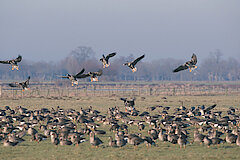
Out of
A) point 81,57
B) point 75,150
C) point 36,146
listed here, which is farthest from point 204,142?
point 81,57

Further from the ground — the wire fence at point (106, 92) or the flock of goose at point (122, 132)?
the wire fence at point (106, 92)

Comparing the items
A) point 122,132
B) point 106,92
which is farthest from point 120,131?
point 106,92

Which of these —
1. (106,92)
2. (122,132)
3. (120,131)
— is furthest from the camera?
(106,92)

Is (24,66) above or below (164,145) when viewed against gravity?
above

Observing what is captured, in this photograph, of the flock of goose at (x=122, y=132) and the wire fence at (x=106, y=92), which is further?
the wire fence at (x=106, y=92)

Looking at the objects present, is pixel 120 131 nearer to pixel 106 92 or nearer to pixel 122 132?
pixel 122 132

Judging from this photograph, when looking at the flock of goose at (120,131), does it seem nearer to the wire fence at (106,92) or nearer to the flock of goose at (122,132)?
the flock of goose at (122,132)

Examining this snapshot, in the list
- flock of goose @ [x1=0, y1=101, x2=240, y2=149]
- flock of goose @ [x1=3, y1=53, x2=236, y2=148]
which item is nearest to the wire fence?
flock of goose @ [x1=3, y1=53, x2=236, y2=148]

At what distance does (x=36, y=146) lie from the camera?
20.2m

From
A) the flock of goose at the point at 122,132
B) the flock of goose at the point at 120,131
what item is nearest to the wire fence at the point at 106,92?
the flock of goose at the point at 120,131

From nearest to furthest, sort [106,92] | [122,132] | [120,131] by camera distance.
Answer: [122,132] < [120,131] < [106,92]

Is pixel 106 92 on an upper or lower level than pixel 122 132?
upper

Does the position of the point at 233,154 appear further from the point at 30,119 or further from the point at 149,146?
the point at 30,119

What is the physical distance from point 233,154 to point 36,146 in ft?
33.2
